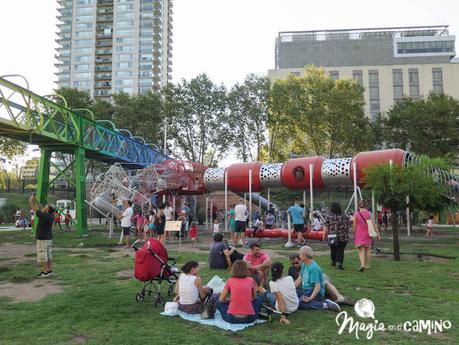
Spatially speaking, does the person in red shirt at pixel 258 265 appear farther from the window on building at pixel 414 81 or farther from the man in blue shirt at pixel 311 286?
the window on building at pixel 414 81

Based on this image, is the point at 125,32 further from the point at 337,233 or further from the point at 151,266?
the point at 151,266

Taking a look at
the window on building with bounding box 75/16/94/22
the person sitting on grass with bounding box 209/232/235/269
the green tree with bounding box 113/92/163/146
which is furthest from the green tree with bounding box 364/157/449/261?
the window on building with bounding box 75/16/94/22

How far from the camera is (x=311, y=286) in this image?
6637 millimetres

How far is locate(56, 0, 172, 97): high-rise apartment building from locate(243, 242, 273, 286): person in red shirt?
87.9 metres

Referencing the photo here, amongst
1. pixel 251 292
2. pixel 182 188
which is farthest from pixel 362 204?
pixel 182 188

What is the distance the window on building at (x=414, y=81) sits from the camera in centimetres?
7056

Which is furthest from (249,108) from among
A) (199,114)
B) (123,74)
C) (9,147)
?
(123,74)

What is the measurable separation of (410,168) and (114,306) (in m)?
8.77

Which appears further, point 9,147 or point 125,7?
point 125,7

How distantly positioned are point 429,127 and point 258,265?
3499 cm

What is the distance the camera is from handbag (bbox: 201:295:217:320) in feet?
19.4

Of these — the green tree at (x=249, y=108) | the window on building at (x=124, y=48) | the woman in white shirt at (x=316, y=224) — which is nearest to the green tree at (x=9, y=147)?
the green tree at (x=249, y=108)

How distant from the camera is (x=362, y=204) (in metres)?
10.1

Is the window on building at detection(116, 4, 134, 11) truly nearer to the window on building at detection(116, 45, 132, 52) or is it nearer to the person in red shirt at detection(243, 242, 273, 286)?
the window on building at detection(116, 45, 132, 52)
